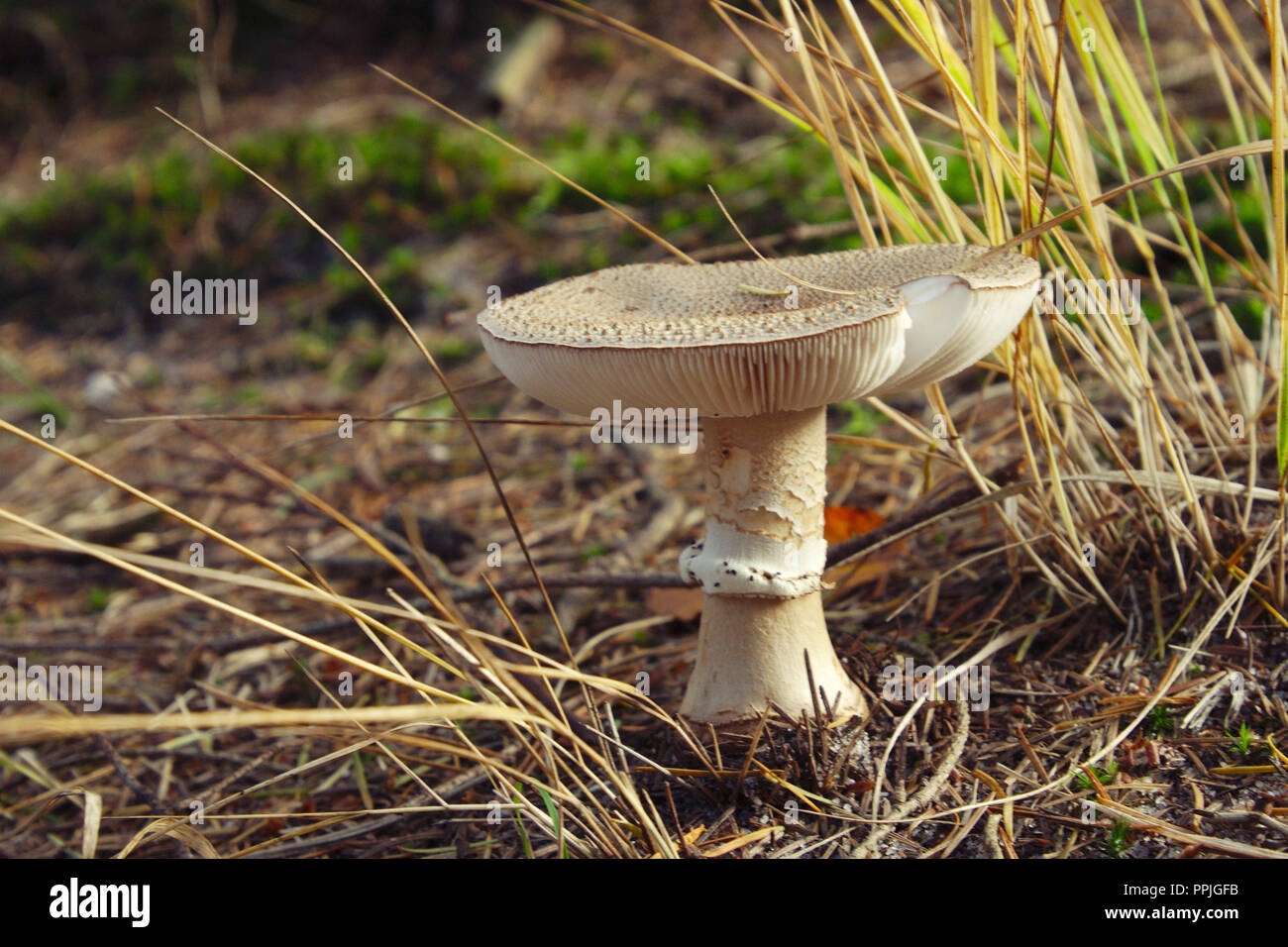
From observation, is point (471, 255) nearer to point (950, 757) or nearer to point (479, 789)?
point (479, 789)

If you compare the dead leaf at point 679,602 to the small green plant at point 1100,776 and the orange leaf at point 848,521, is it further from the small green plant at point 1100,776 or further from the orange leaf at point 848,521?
the small green plant at point 1100,776

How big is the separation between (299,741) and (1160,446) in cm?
228

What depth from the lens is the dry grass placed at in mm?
1699

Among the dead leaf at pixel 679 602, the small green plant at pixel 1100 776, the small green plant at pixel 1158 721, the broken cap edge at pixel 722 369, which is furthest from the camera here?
the dead leaf at pixel 679 602

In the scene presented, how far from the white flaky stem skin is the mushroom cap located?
0.18 m

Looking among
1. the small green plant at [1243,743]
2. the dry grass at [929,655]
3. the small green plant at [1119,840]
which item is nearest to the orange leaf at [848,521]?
the dry grass at [929,655]

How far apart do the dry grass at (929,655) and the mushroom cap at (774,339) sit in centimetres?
→ 15

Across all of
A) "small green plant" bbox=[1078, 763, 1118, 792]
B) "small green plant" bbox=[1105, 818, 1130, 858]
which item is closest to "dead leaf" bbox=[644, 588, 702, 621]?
"small green plant" bbox=[1078, 763, 1118, 792]

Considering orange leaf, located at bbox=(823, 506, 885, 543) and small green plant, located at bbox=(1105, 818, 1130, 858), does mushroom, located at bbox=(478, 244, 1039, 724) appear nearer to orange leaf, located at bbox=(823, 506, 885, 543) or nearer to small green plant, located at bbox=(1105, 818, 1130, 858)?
small green plant, located at bbox=(1105, 818, 1130, 858)

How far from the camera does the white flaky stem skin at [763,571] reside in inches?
78.7

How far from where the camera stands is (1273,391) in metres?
2.47

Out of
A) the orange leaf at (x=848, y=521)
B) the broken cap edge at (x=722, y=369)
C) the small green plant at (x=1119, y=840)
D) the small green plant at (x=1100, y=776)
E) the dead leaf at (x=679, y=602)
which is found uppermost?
the broken cap edge at (x=722, y=369)

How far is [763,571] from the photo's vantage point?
2.01 meters

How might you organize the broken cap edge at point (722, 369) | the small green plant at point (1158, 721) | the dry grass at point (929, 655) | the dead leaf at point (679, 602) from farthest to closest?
the dead leaf at point (679, 602) → the small green plant at point (1158, 721) → the dry grass at point (929, 655) → the broken cap edge at point (722, 369)
